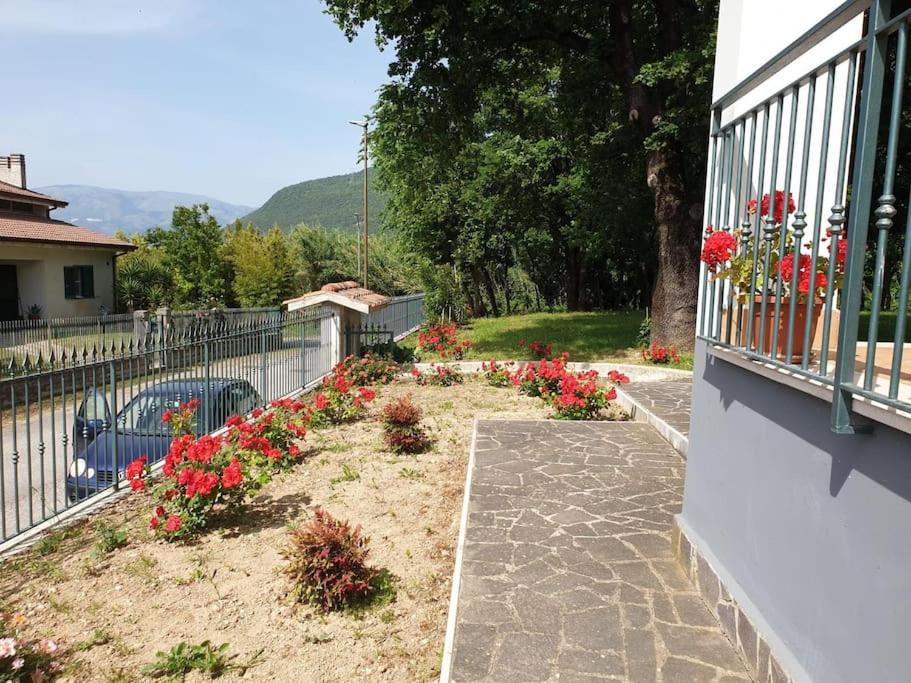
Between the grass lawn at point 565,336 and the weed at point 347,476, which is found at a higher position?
the grass lawn at point 565,336

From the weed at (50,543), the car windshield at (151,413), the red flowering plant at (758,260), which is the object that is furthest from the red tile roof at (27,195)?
the red flowering plant at (758,260)

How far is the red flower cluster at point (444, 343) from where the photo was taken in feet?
46.8

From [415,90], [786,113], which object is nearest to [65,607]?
[786,113]

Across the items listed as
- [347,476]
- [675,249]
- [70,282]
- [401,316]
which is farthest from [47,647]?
[70,282]

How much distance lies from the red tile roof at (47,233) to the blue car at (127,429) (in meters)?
16.7

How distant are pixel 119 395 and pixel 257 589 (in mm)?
4889

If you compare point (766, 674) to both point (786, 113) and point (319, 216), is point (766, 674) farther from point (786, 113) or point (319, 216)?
point (319, 216)

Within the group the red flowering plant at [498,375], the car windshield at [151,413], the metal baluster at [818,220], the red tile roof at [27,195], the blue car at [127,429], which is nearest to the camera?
the metal baluster at [818,220]

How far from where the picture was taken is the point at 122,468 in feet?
21.3

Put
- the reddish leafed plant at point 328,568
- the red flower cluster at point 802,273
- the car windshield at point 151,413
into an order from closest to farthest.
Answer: the red flower cluster at point 802,273 → the reddish leafed plant at point 328,568 → the car windshield at point 151,413

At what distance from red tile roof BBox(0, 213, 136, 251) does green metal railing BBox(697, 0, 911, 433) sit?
75.0 feet

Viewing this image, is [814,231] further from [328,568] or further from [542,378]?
[542,378]

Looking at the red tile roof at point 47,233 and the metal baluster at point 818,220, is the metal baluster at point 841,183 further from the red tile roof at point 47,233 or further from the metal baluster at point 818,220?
the red tile roof at point 47,233

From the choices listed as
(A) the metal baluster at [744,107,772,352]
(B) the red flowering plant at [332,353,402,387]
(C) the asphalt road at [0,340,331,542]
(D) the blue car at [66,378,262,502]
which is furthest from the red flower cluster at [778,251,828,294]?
(B) the red flowering plant at [332,353,402,387]
